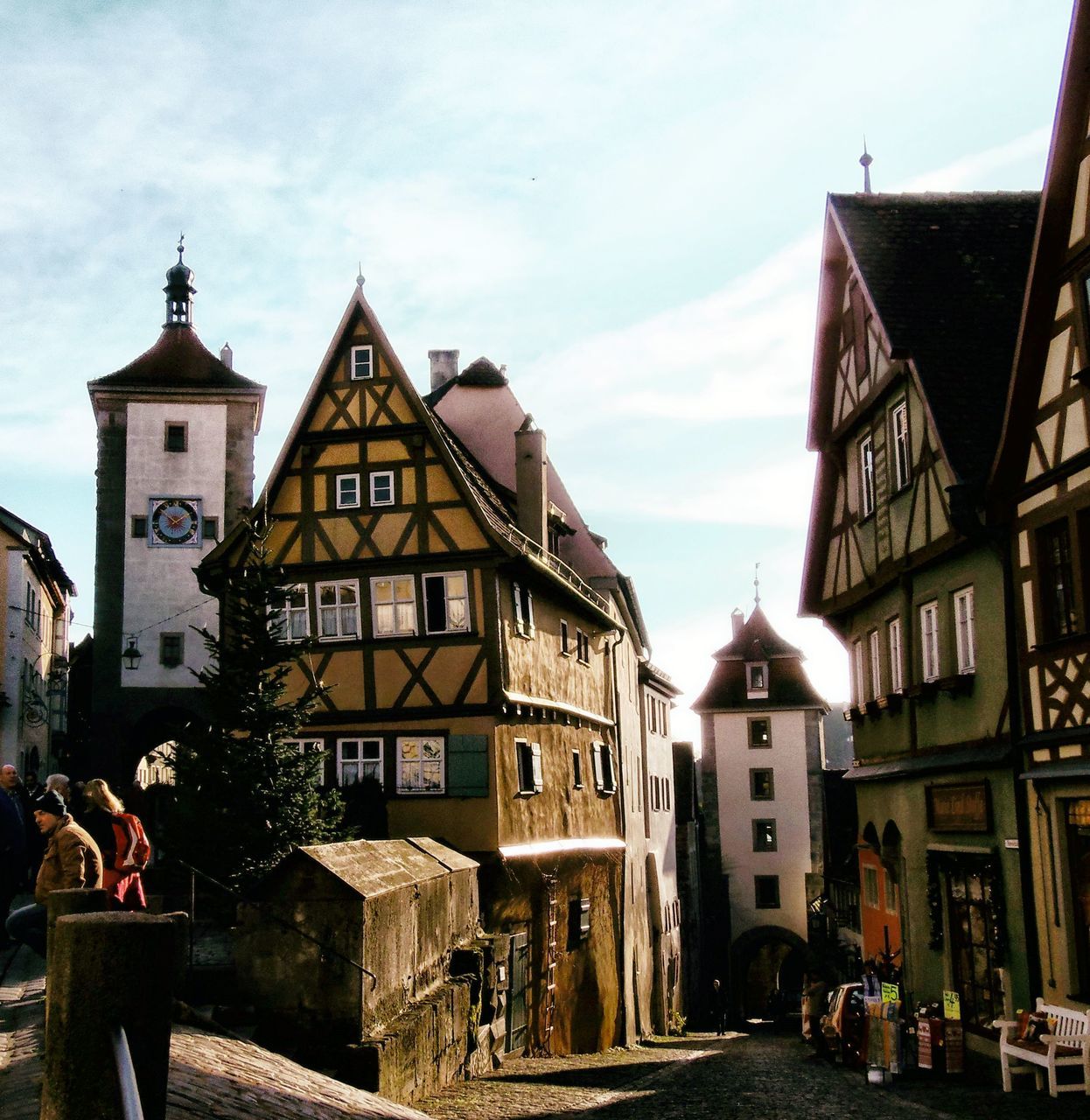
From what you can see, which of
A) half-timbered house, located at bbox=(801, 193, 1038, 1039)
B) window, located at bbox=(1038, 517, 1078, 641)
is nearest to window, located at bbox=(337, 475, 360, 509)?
half-timbered house, located at bbox=(801, 193, 1038, 1039)

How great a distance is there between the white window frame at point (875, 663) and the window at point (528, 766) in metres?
6.35

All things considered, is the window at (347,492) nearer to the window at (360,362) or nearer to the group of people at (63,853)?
the window at (360,362)

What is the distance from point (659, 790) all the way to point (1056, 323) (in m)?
32.7

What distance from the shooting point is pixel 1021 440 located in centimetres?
1602

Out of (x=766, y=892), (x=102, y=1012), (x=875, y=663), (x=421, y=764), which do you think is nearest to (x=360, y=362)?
(x=421, y=764)

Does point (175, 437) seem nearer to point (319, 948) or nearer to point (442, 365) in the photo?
point (442, 365)

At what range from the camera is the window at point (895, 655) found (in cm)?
2080

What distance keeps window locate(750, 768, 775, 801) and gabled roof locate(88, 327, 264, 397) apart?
25.3 meters

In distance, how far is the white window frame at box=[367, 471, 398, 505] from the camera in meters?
25.7

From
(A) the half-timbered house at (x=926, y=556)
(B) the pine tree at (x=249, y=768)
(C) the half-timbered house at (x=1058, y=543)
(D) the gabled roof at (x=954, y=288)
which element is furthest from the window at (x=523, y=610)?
(C) the half-timbered house at (x=1058, y=543)

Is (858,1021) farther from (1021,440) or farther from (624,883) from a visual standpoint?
(624,883)

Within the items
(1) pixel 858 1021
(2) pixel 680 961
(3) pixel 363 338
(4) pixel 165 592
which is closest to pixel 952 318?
(1) pixel 858 1021

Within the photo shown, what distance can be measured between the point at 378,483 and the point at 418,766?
526 cm

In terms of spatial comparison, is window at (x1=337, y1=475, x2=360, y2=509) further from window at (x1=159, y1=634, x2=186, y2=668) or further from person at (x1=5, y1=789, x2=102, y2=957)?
window at (x1=159, y1=634, x2=186, y2=668)
